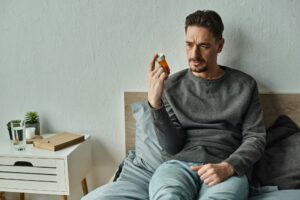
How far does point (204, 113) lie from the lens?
157cm

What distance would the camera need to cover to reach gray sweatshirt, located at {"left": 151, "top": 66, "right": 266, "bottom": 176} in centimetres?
150

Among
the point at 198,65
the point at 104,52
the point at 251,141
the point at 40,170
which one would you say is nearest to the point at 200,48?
the point at 198,65

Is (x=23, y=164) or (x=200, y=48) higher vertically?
(x=200, y=48)

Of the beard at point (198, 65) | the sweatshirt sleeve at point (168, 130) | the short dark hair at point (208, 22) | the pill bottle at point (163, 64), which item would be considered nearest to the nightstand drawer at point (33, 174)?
the sweatshirt sleeve at point (168, 130)

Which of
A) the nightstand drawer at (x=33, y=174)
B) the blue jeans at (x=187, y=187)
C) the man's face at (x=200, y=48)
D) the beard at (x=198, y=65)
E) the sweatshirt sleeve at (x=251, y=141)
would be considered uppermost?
the man's face at (x=200, y=48)

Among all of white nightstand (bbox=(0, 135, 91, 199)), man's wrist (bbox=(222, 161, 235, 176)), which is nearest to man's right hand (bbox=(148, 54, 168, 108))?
man's wrist (bbox=(222, 161, 235, 176))

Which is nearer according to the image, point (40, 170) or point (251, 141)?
point (251, 141)

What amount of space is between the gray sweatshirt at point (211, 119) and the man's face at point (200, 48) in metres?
0.07

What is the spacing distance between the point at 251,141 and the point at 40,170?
1.00 m

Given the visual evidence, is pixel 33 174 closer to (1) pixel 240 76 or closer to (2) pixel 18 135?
(2) pixel 18 135

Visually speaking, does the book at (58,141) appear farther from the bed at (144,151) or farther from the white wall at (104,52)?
the bed at (144,151)

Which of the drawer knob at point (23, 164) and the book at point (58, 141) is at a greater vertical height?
the book at point (58, 141)

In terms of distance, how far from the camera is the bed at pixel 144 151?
1400 mm

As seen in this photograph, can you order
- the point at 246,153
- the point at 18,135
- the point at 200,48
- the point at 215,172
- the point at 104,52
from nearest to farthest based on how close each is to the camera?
the point at 215,172 → the point at 246,153 → the point at 200,48 → the point at 18,135 → the point at 104,52
